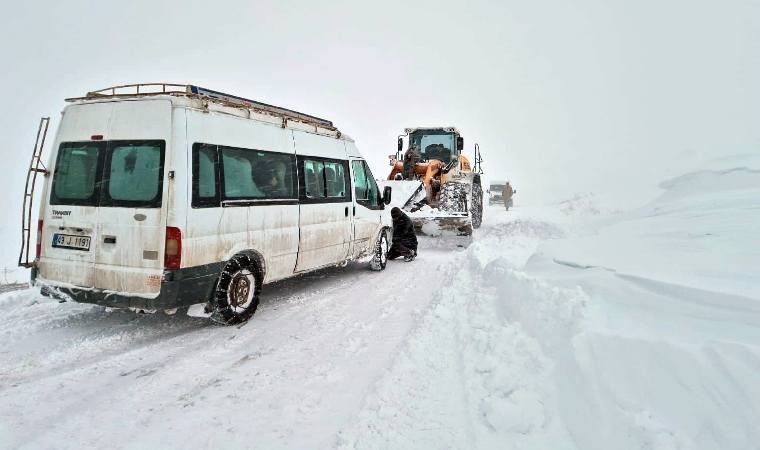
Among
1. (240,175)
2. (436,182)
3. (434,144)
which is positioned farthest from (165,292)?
(434,144)

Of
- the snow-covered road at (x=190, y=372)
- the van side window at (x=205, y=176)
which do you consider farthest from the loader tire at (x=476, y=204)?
the van side window at (x=205, y=176)

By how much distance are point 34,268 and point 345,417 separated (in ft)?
13.5

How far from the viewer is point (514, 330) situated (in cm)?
411

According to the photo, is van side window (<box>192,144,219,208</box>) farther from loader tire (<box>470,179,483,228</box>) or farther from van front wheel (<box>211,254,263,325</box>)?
loader tire (<box>470,179,483,228</box>)

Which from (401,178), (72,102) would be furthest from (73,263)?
(401,178)

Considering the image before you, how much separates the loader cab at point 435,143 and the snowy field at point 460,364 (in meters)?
9.24

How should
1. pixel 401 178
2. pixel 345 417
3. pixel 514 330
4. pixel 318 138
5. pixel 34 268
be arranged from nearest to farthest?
pixel 345 417 < pixel 514 330 < pixel 34 268 < pixel 318 138 < pixel 401 178

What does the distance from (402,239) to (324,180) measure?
364 centimetres

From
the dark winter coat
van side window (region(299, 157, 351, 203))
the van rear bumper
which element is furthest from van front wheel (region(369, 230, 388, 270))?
the van rear bumper

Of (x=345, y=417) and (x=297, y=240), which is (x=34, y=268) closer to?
(x=297, y=240)

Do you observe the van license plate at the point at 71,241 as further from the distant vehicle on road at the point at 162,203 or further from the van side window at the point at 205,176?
the van side window at the point at 205,176

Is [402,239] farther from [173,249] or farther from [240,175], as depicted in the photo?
[173,249]

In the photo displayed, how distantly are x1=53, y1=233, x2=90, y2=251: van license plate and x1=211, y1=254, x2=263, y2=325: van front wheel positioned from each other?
1404 mm

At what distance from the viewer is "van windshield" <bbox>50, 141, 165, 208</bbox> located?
455 cm
